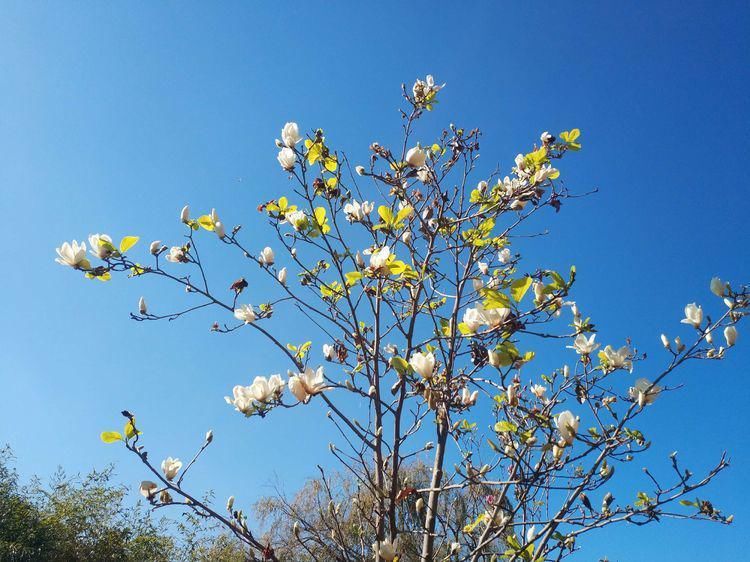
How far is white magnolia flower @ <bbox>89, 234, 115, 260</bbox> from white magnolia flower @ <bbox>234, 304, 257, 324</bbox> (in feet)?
1.59

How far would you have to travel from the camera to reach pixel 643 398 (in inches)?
58.7

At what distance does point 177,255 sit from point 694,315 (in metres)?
1.87

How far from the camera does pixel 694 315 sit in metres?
1.63

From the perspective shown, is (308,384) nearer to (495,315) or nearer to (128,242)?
(495,315)

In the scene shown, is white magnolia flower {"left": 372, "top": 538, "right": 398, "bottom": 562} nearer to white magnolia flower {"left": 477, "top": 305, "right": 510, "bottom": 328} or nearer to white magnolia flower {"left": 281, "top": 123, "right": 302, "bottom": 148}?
white magnolia flower {"left": 477, "top": 305, "right": 510, "bottom": 328}

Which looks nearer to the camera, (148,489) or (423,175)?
(148,489)

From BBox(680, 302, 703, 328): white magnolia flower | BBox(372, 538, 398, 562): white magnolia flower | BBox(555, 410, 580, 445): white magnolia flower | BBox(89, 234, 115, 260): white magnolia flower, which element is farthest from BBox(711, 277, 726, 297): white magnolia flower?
BBox(89, 234, 115, 260): white magnolia flower

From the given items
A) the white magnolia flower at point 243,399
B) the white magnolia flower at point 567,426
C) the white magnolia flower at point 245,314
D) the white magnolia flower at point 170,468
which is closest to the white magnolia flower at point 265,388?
the white magnolia flower at point 243,399

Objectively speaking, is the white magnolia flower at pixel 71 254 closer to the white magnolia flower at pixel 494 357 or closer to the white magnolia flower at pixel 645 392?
the white magnolia flower at pixel 494 357

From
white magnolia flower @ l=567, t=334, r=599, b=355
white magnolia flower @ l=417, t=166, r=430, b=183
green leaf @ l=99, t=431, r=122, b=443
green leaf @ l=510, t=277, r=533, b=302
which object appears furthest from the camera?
white magnolia flower @ l=417, t=166, r=430, b=183

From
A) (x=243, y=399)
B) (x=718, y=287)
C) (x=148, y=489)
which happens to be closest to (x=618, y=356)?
(x=718, y=287)

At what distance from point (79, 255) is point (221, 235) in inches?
19.3

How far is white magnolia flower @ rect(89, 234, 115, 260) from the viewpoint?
5.21 ft

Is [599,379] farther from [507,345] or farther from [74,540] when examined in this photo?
[74,540]
